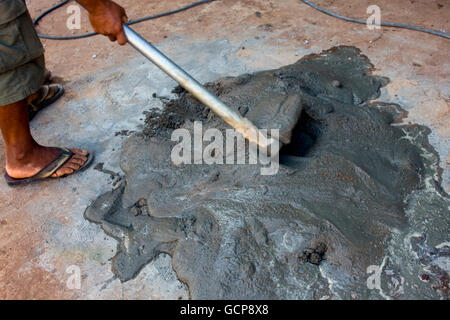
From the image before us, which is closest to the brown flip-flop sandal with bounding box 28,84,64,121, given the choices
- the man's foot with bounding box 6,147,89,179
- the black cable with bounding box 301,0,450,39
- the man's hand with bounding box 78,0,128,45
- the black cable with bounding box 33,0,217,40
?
the man's foot with bounding box 6,147,89,179

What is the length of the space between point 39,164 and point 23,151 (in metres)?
0.11

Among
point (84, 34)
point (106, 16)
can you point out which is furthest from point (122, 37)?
point (84, 34)

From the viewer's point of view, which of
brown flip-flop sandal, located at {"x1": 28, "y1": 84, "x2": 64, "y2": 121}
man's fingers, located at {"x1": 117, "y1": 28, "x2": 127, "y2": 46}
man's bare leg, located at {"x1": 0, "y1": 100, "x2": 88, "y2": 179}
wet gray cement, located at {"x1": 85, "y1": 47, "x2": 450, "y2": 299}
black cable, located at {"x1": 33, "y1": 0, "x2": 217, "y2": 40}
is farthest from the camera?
black cable, located at {"x1": 33, "y1": 0, "x2": 217, "y2": 40}

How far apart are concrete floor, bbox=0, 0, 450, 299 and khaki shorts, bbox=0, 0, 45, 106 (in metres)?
0.56

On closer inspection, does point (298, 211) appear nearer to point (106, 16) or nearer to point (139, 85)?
point (106, 16)

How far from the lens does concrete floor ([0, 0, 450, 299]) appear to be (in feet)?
5.72

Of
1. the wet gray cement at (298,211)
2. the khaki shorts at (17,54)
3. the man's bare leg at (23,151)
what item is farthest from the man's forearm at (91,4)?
the wet gray cement at (298,211)

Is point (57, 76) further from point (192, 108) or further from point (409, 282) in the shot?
point (409, 282)

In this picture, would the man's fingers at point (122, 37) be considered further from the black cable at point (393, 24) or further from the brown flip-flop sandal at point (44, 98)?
the black cable at point (393, 24)

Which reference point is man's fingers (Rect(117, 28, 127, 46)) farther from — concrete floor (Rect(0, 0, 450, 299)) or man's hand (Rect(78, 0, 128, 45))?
concrete floor (Rect(0, 0, 450, 299))

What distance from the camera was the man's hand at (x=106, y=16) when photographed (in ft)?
5.84

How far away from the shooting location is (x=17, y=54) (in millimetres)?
1848

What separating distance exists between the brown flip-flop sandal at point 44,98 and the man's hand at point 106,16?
109cm
